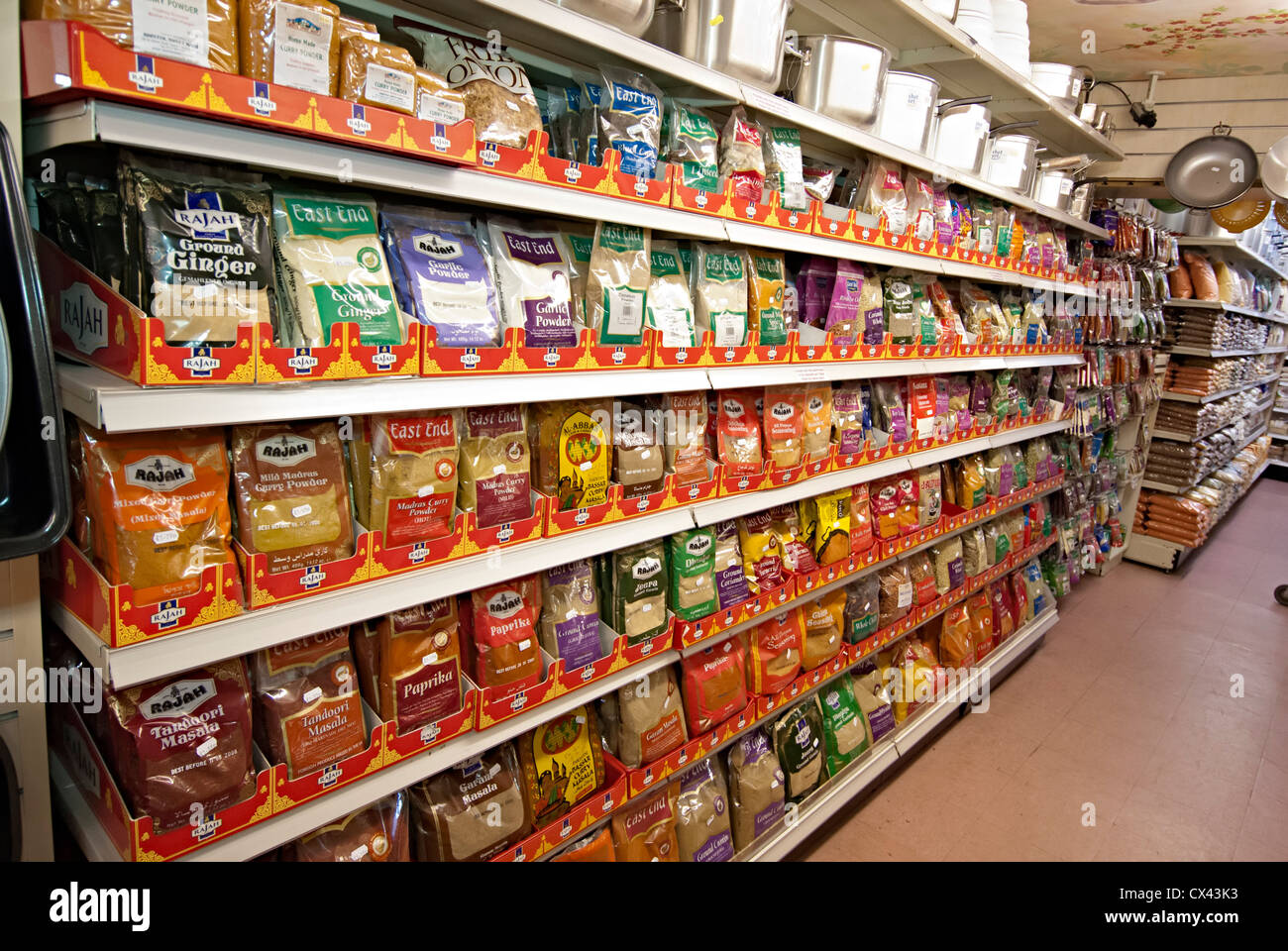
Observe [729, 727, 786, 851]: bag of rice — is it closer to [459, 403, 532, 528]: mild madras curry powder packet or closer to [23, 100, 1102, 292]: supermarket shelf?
[459, 403, 532, 528]: mild madras curry powder packet

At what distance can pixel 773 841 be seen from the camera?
2297 mm

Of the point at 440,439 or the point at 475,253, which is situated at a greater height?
the point at 475,253

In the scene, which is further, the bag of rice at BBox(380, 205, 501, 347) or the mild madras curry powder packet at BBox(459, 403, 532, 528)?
the mild madras curry powder packet at BBox(459, 403, 532, 528)

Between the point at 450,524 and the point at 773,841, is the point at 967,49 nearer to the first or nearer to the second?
the point at 450,524

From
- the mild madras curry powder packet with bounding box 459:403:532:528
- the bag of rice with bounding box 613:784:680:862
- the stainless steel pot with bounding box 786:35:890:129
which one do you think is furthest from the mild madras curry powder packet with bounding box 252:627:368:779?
the stainless steel pot with bounding box 786:35:890:129

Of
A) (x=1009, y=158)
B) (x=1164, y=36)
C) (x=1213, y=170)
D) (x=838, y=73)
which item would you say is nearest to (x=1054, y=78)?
(x=1009, y=158)

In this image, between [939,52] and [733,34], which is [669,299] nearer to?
[733,34]

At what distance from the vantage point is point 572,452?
5.41 feet

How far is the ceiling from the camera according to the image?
301cm

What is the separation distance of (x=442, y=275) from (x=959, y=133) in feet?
7.24

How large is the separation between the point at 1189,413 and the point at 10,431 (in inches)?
264

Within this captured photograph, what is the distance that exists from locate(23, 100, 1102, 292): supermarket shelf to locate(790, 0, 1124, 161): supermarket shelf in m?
0.99

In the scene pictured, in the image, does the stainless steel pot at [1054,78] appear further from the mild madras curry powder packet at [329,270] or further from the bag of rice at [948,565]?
the mild madras curry powder packet at [329,270]
